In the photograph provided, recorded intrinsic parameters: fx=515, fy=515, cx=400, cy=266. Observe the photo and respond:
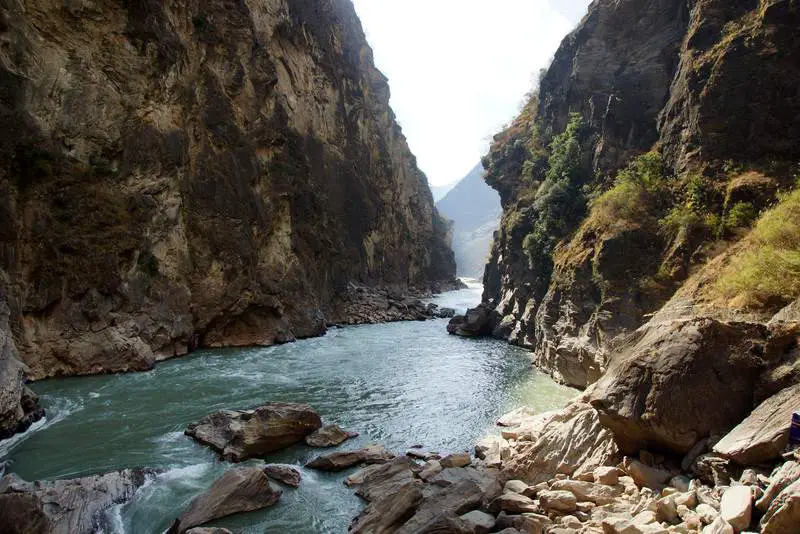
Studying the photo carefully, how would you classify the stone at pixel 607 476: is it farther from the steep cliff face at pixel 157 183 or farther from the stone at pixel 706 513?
the steep cliff face at pixel 157 183

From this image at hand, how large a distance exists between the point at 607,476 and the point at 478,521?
2.29 metres

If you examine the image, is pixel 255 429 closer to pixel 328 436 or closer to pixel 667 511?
pixel 328 436

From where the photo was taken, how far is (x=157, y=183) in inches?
891

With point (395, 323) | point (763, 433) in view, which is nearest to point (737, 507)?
point (763, 433)

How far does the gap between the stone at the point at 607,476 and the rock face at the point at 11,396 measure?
12537 mm

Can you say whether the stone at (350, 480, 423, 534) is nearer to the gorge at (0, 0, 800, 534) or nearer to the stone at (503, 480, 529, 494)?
the gorge at (0, 0, 800, 534)

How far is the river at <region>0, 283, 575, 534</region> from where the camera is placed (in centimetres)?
931

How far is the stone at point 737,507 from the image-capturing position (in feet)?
18.6

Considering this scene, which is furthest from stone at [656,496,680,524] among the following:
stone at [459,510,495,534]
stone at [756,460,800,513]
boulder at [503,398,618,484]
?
stone at [459,510,495,534]

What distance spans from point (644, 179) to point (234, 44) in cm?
2296

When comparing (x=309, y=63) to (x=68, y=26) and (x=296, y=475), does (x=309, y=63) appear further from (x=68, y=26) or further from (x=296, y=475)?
(x=296, y=475)

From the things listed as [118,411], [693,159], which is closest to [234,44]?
[118,411]

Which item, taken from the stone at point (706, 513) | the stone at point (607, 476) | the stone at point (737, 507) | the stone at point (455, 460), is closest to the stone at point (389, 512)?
the stone at point (455, 460)

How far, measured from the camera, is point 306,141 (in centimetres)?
4053
